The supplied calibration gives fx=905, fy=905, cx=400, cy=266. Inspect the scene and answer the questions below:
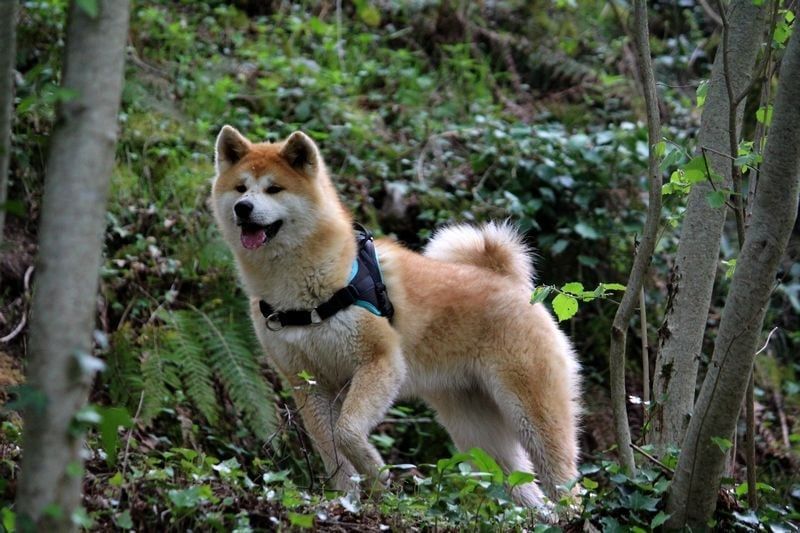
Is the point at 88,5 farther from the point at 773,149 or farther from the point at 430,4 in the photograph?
the point at 430,4

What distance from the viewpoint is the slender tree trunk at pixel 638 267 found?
10.9 ft

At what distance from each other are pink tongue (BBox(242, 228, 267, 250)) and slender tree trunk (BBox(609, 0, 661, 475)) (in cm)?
216

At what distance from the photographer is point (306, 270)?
4859 mm

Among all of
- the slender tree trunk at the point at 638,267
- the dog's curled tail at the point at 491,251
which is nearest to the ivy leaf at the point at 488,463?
the slender tree trunk at the point at 638,267

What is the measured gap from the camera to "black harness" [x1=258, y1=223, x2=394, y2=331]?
4.76m

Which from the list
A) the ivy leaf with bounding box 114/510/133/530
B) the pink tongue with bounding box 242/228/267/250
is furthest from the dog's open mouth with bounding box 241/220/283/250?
the ivy leaf with bounding box 114/510/133/530

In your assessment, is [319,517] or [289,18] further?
[289,18]

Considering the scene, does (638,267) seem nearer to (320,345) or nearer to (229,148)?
(320,345)

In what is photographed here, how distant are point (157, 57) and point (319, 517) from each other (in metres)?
5.89

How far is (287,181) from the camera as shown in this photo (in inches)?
197

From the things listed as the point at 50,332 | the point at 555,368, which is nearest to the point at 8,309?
the point at 555,368

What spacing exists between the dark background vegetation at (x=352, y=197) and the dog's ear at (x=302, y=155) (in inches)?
50.1

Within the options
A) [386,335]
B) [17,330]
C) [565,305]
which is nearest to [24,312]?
[17,330]

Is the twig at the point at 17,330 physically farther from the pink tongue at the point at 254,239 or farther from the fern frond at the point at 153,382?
the pink tongue at the point at 254,239
